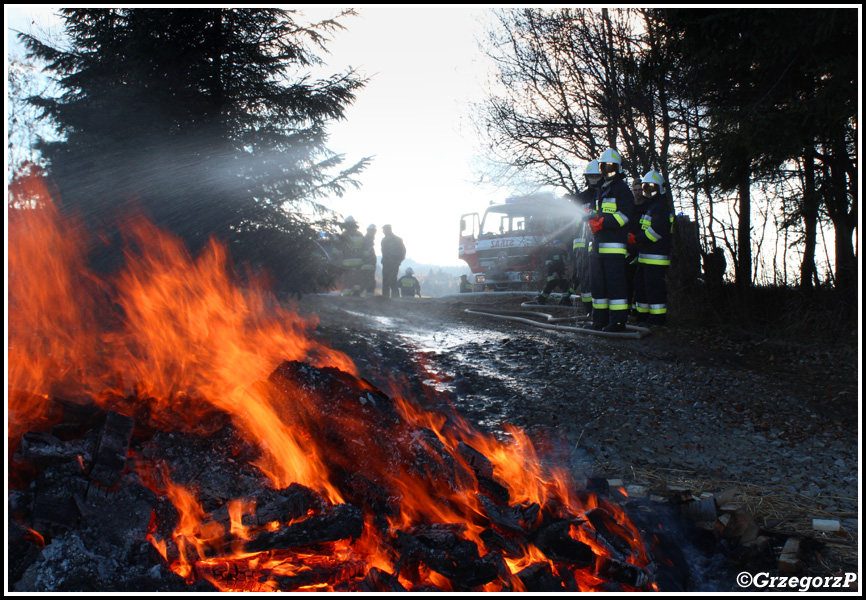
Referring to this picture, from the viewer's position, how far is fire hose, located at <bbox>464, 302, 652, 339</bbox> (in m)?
7.83

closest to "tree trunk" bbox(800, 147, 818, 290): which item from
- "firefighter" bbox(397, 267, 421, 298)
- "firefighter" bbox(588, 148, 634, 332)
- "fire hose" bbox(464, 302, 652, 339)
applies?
"firefighter" bbox(588, 148, 634, 332)

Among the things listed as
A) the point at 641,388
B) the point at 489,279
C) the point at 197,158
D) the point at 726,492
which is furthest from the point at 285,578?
the point at 489,279

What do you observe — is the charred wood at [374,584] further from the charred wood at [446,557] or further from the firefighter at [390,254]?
the firefighter at [390,254]

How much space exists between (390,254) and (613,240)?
983cm

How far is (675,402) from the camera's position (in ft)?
17.5

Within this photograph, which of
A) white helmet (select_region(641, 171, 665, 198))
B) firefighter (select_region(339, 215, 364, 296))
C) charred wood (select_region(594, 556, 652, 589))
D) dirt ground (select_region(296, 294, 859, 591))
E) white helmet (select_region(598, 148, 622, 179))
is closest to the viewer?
charred wood (select_region(594, 556, 652, 589))

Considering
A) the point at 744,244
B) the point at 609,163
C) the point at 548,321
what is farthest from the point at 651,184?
the point at 548,321

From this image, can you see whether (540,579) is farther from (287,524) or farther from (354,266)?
(354,266)

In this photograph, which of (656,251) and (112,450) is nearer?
(112,450)

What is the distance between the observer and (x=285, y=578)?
243cm

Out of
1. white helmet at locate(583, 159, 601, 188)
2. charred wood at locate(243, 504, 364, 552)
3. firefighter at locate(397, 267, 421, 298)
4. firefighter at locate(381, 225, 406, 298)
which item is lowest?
charred wood at locate(243, 504, 364, 552)

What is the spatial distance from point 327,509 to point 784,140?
7.61 meters

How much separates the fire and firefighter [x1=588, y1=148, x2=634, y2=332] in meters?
4.05

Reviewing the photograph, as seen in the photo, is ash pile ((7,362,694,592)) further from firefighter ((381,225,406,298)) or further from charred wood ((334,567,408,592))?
firefighter ((381,225,406,298))
